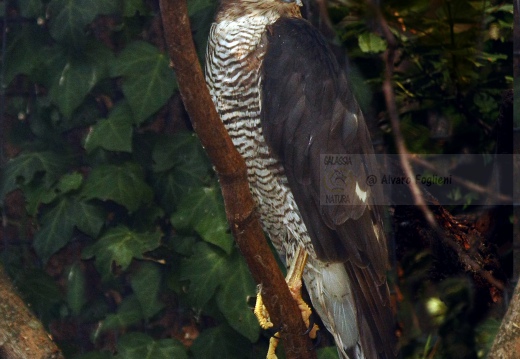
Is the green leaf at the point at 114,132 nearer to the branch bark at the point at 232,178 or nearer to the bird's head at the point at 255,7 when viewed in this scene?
the bird's head at the point at 255,7

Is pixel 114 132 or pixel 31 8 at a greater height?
pixel 31 8

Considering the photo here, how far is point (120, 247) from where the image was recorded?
5.77ft

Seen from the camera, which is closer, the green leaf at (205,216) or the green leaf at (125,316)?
the green leaf at (205,216)

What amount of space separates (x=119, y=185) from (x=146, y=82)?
249 mm

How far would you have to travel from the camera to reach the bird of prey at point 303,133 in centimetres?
151

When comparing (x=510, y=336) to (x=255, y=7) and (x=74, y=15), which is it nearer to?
(x=255, y=7)

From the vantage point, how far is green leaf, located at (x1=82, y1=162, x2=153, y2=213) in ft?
5.82

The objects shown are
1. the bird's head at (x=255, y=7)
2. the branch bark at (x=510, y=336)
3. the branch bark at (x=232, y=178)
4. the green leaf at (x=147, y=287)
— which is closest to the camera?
the branch bark at (x=232, y=178)

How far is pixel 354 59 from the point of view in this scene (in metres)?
2.01

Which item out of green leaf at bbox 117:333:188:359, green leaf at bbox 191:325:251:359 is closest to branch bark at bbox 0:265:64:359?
green leaf at bbox 117:333:188:359

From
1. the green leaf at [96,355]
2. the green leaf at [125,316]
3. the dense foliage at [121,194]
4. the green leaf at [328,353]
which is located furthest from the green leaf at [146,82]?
the green leaf at [328,353]

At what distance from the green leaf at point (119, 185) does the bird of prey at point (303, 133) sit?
338 millimetres

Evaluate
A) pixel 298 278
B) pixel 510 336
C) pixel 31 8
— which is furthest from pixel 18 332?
pixel 510 336

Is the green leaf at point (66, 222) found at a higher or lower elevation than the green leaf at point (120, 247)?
higher
